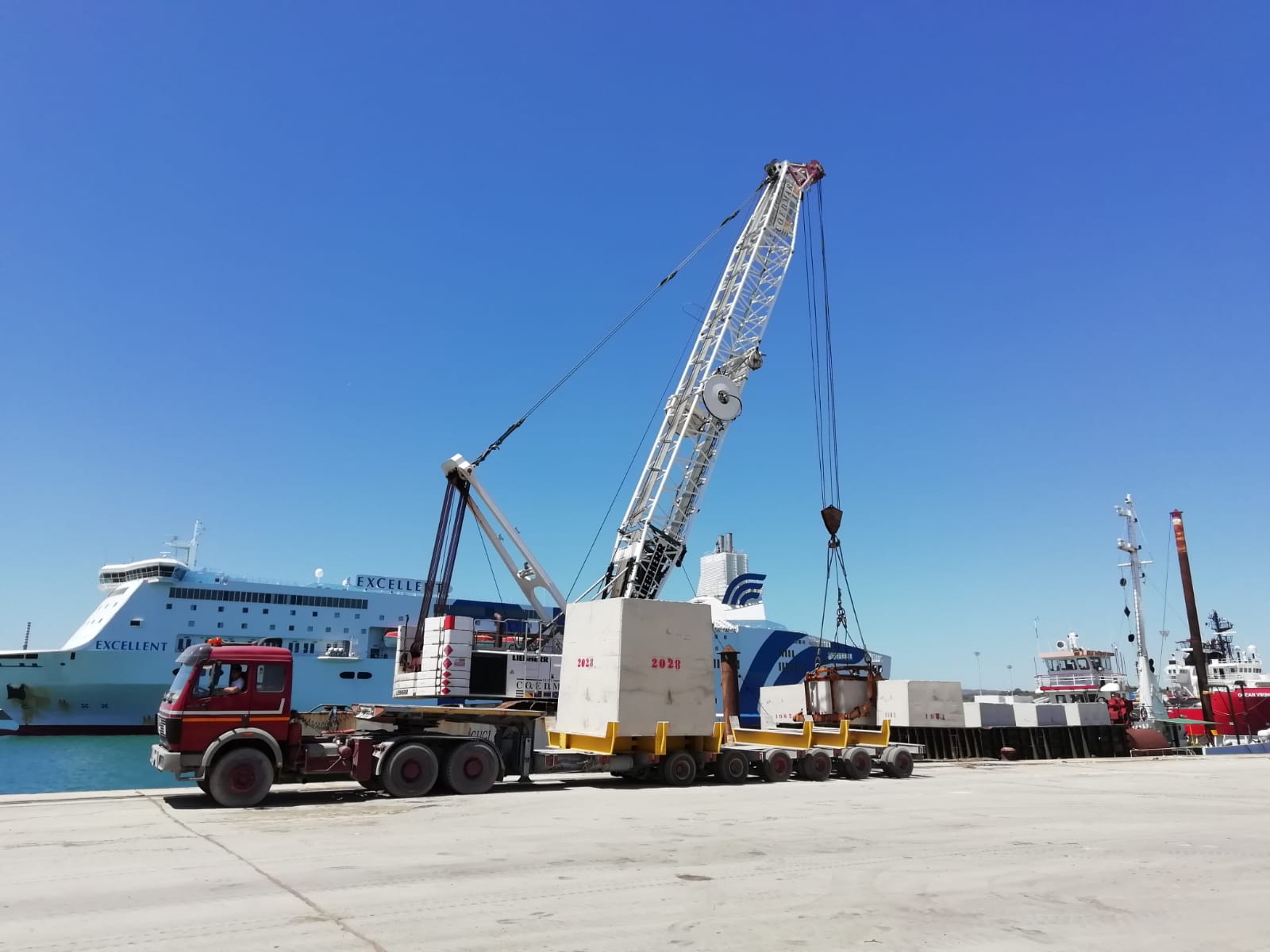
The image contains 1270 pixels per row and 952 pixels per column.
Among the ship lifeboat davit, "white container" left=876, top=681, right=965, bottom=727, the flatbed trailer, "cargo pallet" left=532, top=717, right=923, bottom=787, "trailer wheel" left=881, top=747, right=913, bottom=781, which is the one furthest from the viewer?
the ship lifeboat davit

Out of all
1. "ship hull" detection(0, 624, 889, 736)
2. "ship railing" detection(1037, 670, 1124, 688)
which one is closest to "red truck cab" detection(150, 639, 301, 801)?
"ship hull" detection(0, 624, 889, 736)

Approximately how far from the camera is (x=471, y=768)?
16.0 metres

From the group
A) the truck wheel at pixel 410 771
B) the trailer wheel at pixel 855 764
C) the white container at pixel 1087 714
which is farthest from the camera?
the white container at pixel 1087 714

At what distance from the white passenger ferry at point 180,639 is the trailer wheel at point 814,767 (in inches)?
1343

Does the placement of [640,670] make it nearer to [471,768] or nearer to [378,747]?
[471,768]

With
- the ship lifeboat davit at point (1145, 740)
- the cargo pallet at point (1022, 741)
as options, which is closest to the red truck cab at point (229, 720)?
the cargo pallet at point (1022, 741)

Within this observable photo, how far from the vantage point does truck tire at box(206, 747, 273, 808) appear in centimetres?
1362

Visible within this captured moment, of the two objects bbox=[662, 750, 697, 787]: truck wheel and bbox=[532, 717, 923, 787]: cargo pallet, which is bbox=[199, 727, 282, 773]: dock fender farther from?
bbox=[662, 750, 697, 787]: truck wheel

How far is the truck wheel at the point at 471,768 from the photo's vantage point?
15.8 metres

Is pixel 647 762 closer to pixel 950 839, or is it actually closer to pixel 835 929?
pixel 950 839

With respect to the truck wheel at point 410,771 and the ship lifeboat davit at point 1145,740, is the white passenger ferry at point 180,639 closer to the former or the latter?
the ship lifeboat davit at point 1145,740

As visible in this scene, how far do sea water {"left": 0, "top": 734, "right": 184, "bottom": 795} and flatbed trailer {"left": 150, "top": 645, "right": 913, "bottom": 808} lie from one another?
9890 millimetres

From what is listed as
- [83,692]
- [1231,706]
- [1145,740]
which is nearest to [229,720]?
[1145,740]

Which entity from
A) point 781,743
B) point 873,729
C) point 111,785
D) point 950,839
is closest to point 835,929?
point 950,839
